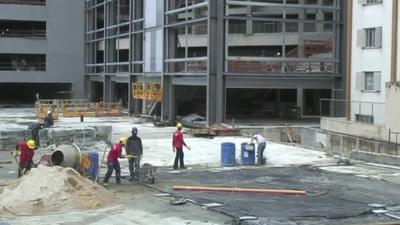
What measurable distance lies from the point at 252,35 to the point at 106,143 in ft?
112

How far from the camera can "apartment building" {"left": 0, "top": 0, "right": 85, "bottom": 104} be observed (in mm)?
70562

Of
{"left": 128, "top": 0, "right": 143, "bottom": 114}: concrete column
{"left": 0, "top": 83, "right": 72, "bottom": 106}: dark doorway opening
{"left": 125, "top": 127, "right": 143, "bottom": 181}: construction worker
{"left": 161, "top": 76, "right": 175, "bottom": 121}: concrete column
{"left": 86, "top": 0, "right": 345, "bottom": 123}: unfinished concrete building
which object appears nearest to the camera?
{"left": 125, "top": 127, "right": 143, "bottom": 181}: construction worker

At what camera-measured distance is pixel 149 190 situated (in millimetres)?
19203

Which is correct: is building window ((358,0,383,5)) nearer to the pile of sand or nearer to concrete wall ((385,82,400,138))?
concrete wall ((385,82,400,138))

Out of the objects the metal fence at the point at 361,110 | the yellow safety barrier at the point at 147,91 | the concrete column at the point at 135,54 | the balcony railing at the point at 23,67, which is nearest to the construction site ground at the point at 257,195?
the metal fence at the point at 361,110

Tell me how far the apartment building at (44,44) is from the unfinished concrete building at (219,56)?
5.06ft

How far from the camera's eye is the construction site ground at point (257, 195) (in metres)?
15.2

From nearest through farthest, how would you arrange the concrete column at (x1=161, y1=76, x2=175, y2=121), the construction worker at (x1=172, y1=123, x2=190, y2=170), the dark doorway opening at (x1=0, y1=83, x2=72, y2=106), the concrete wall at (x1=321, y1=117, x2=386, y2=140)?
the construction worker at (x1=172, y1=123, x2=190, y2=170) → the concrete wall at (x1=321, y1=117, x2=386, y2=140) → the concrete column at (x1=161, y1=76, x2=175, y2=121) → the dark doorway opening at (x1=0, y1=83, x2=72, y2=106)

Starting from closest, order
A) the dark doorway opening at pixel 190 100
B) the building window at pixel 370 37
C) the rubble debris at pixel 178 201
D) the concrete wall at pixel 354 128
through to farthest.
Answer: the rubble debris at pixel 178 201, the concrete wall at pixel 354 128, the building window at pixel 370 37, the dark doorway opening at pixel 190 100

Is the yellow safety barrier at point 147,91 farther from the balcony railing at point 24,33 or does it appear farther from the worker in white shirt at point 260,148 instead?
the balcony railing at point 24,33

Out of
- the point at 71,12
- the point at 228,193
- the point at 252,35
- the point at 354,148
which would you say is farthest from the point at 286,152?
the point at 71,12

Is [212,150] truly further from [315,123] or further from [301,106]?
[301,106]

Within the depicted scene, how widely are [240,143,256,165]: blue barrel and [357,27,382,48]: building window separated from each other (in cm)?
1761

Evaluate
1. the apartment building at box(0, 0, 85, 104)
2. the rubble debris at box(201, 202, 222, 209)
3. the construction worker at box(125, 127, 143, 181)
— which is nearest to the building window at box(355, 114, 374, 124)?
the construction worker at box(125, 127, 143, 181)
